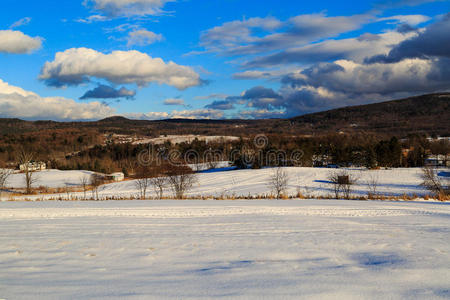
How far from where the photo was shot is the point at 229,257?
6.23 meters

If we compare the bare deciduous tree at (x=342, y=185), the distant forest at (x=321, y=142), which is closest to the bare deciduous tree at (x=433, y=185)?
the bare deciduous tree at (x=342, y=185)

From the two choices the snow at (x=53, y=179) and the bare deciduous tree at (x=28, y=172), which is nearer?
the bare deciduous tree at (x=28, y=172)

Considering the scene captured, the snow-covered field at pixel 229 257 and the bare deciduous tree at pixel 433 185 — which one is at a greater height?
the snow-covered field at pixel 229 257

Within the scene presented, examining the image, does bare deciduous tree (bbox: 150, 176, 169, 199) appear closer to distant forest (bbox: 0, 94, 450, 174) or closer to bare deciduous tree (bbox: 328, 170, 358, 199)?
bare deciduous tree (bbox: 328, 170, 358, 199)

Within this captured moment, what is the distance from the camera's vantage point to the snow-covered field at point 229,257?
15.1 ft

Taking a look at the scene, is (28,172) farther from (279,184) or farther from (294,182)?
(294,182)

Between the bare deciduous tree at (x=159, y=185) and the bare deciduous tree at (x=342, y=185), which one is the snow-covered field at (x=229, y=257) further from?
the bare deciduous tree at (x=159, y=185)

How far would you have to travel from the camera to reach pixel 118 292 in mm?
4605

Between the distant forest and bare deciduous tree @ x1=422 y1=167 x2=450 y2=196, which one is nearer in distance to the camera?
bare deciduous tree @ x1=422 y1=167 x2=450 y2=196

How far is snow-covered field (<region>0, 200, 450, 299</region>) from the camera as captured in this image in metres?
4.59

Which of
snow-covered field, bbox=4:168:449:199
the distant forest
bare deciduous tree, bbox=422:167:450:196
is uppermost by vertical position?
the distant forest

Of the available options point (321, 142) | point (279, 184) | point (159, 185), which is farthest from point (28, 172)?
point (321, 142)

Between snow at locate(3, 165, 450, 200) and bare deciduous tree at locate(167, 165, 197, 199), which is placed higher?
bare deciduous tree at locate(167, 165, 197, 199)

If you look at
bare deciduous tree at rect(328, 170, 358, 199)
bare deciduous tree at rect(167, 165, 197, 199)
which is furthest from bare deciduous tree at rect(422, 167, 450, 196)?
bare deciduous tree at rect(167, 165, 197, 199)
